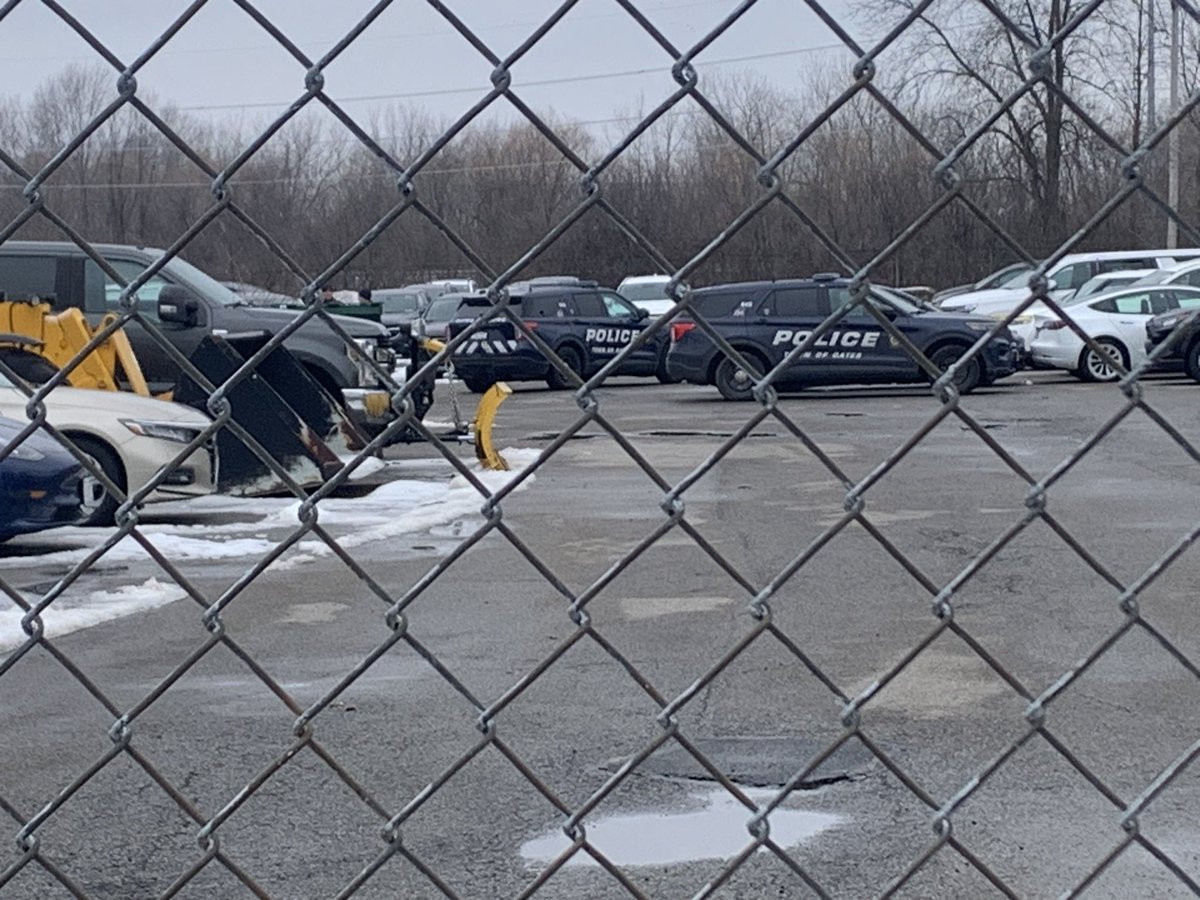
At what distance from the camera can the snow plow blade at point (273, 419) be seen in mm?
12758

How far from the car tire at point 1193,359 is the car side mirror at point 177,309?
14.4 metres

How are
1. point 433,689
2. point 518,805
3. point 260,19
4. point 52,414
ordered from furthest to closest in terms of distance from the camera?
point 52,414 < point 433,689 < point 518,805 < point 260,19

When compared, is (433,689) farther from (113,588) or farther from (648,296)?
(648,296)

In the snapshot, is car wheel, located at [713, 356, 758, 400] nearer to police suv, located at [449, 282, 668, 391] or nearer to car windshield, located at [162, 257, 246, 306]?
police suv, located at [449, 282, 668, 391]

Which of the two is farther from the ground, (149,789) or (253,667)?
(253,667)

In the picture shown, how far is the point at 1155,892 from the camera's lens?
4238mm

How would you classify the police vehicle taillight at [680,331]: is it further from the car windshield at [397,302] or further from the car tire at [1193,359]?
the car windshield at [397,302]

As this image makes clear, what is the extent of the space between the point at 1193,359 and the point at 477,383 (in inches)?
435

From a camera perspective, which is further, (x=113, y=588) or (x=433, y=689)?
(x=113, y=588)

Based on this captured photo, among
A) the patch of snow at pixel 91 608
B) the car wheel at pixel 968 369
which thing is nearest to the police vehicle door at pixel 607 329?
the car wheel at pixel 968 369

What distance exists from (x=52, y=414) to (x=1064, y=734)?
8.07m

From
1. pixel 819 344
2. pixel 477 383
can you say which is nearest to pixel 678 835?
pixel 819 344

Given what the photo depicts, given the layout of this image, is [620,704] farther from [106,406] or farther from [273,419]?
[273,419]

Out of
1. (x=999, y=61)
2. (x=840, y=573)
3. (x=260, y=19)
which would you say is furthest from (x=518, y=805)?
(x=840, y=573)
